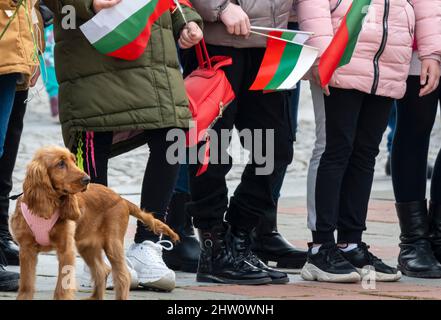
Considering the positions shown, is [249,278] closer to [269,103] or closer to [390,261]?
[269,103]

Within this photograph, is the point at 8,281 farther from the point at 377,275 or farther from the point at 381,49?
the point at 381,49

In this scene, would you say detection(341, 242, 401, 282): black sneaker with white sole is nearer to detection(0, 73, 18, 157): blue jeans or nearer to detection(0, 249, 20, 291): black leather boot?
detection(0, 249, 20, 291): black leather boot

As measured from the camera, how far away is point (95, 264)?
195 inches

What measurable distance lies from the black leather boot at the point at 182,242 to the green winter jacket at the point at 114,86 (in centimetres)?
110

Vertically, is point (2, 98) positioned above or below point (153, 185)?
above

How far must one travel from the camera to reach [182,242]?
246 inches

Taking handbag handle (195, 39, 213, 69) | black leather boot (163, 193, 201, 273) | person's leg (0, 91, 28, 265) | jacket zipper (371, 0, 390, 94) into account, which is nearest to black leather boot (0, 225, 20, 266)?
person's leg (0, 91, 28, 265)

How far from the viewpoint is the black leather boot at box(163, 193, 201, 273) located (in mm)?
6152

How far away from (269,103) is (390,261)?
145 centimetres

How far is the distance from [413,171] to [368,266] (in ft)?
2.24

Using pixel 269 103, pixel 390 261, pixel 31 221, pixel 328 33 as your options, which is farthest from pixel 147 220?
pixel 390 261

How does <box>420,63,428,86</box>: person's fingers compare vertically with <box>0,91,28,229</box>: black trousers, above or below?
above

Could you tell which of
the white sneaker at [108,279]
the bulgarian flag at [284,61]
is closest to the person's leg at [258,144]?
the bulgarian flag at [284,61]

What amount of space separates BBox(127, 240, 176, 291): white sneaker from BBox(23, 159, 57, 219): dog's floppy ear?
2.91 ft
